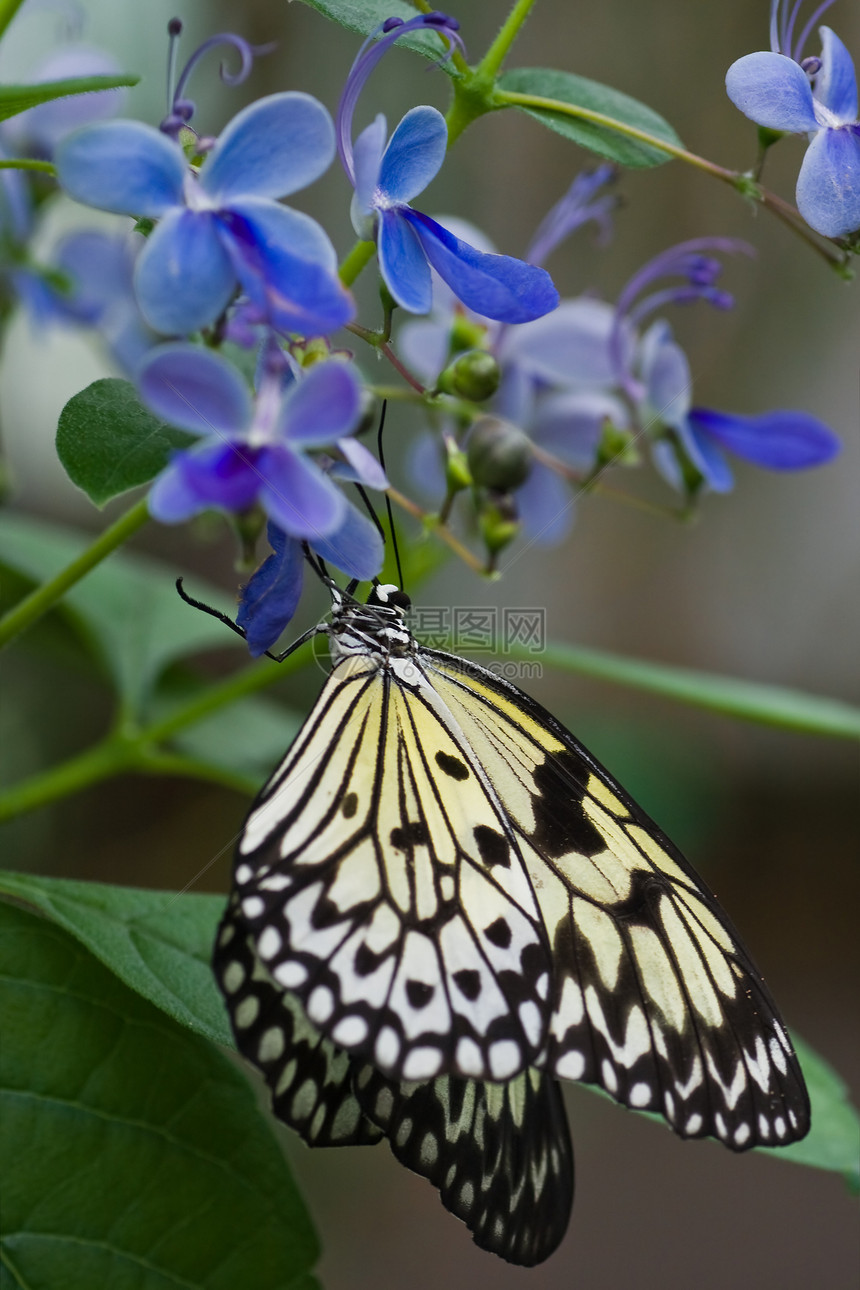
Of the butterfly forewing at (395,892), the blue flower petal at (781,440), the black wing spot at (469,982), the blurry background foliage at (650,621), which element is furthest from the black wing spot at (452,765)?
the blurry background foliage at (650,621)

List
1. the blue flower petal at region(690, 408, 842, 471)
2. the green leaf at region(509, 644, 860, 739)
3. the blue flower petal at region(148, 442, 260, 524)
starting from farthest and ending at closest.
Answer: the green leaf at region(509, 644, 860, 739) < the blue flower petal at region(690, 408, 842, 471) < the blue flower petal at region(148, 442, 260, 524)

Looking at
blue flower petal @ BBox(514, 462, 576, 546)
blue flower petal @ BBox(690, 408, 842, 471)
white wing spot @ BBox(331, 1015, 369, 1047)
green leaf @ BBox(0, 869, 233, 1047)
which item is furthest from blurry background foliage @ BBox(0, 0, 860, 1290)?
white wing spot @ BBox(331, 1015, 369, 1047)

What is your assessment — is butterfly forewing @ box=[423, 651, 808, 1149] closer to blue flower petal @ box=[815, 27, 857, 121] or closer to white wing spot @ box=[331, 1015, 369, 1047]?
white wing spot @ box=[331, 1015, 369, 1047]

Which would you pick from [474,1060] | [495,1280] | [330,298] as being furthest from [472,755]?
[495,1280]

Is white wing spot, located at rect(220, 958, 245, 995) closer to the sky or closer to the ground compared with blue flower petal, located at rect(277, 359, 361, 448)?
closer to the ground

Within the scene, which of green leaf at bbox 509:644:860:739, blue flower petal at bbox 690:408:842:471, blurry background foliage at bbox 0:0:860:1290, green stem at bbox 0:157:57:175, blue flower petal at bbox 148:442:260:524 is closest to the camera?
blue flower petal at bbox 148:442:260:524

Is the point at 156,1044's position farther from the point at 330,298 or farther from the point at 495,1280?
the point at 495,1280
